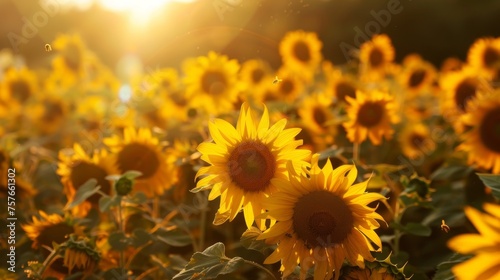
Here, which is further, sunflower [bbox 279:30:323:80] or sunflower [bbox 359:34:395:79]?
sunflower [bbox 279:30:323:80]

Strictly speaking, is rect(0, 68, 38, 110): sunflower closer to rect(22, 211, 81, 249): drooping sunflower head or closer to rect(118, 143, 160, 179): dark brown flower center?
rect(118, 143, 160, 179): dark brown flower center

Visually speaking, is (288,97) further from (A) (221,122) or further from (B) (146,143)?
(A) (221,122)

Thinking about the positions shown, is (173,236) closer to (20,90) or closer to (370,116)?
(370,116)

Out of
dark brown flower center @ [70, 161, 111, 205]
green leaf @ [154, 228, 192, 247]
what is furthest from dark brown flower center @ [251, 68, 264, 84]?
green leaf @ [154, 228, 192, 247]

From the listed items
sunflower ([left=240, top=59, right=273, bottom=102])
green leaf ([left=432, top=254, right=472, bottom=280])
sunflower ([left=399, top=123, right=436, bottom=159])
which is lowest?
green leaf ([left=432, top=254, right=472, bottom=280])

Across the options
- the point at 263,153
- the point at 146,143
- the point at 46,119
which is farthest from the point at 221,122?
the point at 46,119

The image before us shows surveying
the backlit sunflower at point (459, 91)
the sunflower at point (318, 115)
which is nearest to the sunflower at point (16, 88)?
the sunflower at point (318, 115)

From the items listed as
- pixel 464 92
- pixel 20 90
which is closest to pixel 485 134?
pixel 464 92

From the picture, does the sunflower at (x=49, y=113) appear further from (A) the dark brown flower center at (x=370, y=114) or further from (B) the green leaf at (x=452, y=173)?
(B) the green leaf at (x=452, y=173)
